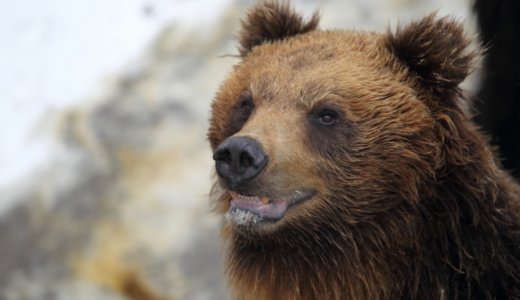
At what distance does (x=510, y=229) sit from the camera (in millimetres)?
4367

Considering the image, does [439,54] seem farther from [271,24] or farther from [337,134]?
[271,24]

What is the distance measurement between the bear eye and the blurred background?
2.94 metres

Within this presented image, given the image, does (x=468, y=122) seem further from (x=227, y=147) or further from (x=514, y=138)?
(x=514, y=138)

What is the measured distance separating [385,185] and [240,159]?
2.36ft

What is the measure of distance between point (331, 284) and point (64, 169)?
3400 millimetres

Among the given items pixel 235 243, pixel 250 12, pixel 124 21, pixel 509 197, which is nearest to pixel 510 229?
pixel 509 197

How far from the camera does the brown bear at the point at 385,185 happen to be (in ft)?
13.8

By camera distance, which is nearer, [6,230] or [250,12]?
[250,12]

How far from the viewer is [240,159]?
12.7 ft

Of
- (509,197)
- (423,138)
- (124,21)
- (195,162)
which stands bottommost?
(509,197)

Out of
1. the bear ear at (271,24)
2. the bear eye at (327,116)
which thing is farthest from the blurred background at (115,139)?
the bear eye at (327,116)

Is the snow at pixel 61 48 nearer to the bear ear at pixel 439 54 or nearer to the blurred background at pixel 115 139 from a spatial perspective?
the blurred background at pixel 115 139

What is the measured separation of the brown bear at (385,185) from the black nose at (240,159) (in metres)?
0.20

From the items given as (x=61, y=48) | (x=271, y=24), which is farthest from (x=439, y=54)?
(x=61, y=48)
